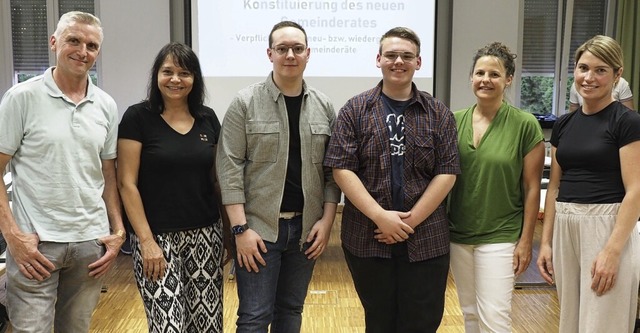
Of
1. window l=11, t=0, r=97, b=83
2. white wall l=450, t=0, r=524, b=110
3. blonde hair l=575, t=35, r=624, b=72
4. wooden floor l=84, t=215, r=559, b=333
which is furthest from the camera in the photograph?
window l=11, t=0, r=97, b=83

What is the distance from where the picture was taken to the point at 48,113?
1.88 meters

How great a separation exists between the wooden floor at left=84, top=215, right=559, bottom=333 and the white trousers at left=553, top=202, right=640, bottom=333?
4.07 feet

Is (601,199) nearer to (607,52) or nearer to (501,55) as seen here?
(607,52)

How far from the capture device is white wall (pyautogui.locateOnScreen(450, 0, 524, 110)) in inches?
235

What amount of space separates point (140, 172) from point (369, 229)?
834mm

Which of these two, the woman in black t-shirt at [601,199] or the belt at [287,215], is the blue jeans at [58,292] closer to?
the belt at [287,215]

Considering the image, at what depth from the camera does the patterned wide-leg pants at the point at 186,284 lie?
2.04 meters

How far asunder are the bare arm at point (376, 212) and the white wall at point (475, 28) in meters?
4.27

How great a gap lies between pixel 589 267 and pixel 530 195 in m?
0.32

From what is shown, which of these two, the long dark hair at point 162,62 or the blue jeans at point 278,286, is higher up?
the long dark hair at point 162,62

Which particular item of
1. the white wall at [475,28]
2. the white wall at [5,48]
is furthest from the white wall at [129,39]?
the white wall at [475,28]

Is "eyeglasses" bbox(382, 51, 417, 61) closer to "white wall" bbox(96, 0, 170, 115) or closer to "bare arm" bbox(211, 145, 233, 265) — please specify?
"bare arm" bbox(211, 145, 233, 265)

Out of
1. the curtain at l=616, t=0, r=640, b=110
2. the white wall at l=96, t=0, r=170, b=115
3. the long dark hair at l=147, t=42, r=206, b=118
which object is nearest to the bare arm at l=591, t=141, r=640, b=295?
the long dark hair at l=147, t=42, r=206, b=118

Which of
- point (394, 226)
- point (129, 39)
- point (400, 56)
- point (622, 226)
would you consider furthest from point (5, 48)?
point (622, 226)
